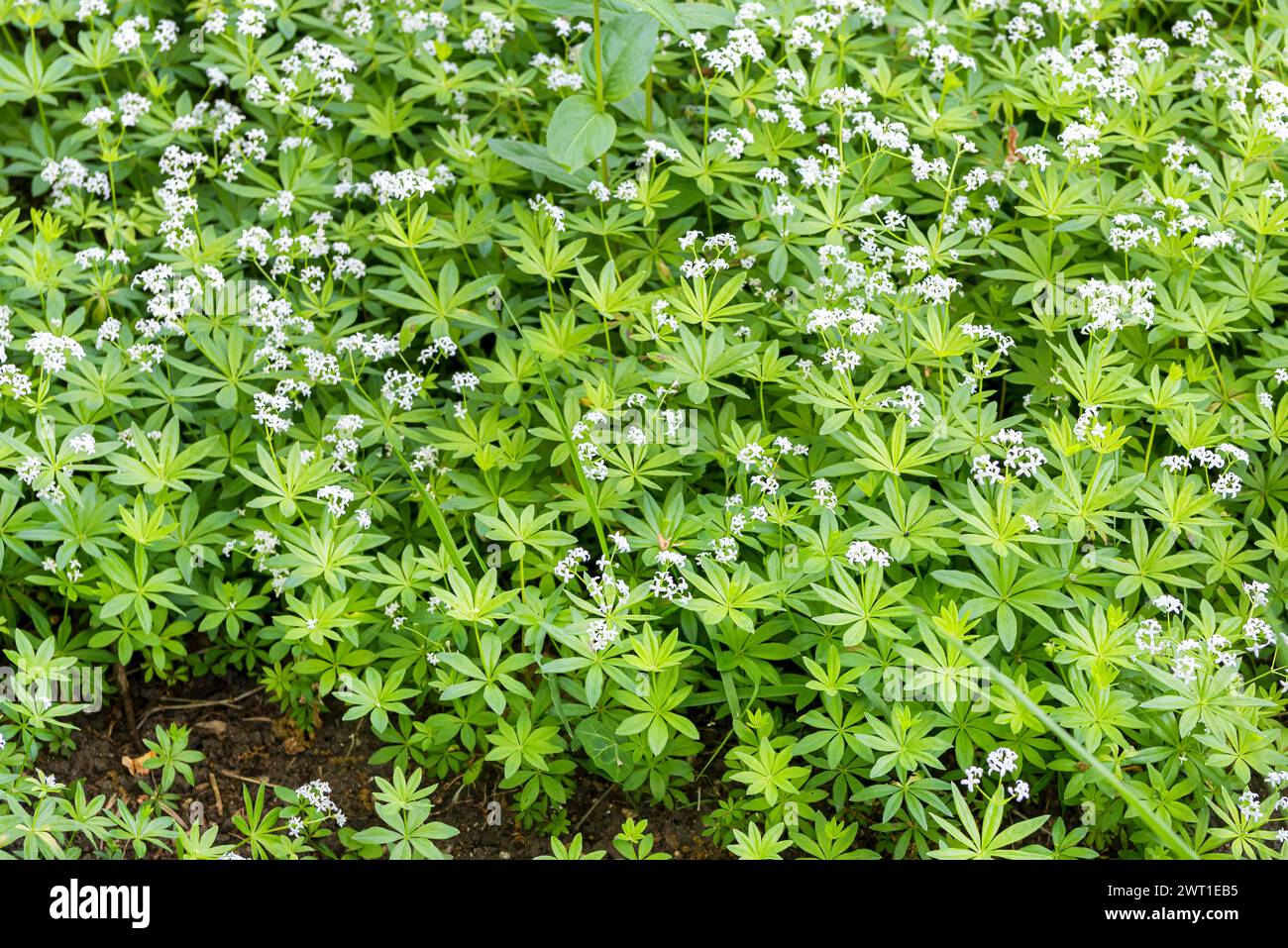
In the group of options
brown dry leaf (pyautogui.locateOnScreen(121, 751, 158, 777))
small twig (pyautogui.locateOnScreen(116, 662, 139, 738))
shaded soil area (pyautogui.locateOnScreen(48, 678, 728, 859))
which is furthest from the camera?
small twig (pyautogui.locateOnScreen(116, 662, 139, 738))

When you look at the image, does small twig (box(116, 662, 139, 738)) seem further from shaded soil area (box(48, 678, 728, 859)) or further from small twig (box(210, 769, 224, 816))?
small twig (box(210, 769, 224, 816))

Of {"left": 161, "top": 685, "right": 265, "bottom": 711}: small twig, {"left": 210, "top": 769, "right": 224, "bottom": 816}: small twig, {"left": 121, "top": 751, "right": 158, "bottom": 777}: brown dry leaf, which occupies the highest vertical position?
{"left": 161, "top": 685, "right": 265, "bottom": 711}: small twig

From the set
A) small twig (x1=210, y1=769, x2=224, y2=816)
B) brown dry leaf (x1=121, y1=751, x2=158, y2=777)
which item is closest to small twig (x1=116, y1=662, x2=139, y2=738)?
brown dry leaf (x1=121, y1=751, x2=158, y2=777)

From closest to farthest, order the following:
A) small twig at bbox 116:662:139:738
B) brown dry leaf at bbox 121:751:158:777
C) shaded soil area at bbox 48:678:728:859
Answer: shaded soil area at bbox 48:678:728:859
brown dry leaf at bbox 121:751:158:777
small twig at bbox 116:662:139:738

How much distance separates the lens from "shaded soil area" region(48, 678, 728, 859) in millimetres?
3777

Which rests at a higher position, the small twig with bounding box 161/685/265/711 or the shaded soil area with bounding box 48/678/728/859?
the small twig with bounding box 161/685/265/711

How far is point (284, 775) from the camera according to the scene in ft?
13.1

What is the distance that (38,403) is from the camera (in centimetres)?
408

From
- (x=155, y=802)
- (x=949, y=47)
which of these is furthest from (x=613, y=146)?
(x=155, y=802)

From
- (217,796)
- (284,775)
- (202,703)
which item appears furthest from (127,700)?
(284,775)

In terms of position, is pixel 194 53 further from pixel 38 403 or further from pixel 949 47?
pixel 949 47

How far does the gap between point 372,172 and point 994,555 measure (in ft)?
9.50

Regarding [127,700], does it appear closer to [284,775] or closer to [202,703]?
[202,703]

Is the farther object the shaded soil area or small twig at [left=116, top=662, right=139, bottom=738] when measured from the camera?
small twig at [left=116, top=662, right=139, bottom=738]
